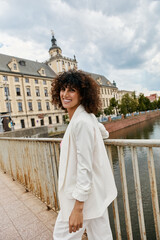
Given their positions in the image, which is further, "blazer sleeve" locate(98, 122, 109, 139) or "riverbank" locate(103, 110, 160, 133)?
"riverbank" locate(103, 110, 160, 133)

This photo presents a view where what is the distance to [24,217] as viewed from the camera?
8.18ft

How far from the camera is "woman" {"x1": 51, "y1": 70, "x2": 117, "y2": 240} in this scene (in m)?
1.09

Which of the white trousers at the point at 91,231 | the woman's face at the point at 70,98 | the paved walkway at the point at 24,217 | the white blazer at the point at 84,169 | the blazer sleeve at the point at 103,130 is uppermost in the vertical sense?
the woman's face at the point at 70,98

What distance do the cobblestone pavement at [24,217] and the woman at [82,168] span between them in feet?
3.19

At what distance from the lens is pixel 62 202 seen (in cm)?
123

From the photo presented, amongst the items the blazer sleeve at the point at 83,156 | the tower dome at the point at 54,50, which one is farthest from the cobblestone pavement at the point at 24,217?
the tower dome at the point at 54,50

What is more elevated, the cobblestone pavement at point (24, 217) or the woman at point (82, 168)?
the woman at point (82, 168)

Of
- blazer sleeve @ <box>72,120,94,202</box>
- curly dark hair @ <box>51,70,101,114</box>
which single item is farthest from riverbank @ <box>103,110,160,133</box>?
blazer sleeve @ <box>72,120,94,202</box>

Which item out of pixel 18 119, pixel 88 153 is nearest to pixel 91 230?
pixel 88 153

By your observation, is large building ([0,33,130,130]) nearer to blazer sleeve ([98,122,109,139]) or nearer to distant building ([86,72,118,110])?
distant building ([86,72,118,110])

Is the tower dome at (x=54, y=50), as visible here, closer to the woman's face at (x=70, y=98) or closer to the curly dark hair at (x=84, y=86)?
the curly dark hair at (x=84, y=86)

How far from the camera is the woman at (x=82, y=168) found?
1089mm

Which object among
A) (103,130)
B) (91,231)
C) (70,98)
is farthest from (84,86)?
(91,231)

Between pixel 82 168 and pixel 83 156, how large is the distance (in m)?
0.08
